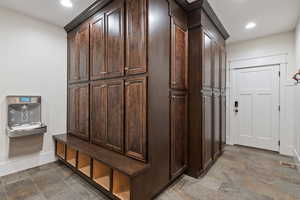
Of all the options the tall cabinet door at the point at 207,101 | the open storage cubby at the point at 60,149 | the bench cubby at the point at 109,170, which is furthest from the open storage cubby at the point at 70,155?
the tall cabinet door at the point at 207,101

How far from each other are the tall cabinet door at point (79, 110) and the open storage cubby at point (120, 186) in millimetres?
1083

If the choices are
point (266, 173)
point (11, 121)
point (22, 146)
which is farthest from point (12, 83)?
point (266, 173)

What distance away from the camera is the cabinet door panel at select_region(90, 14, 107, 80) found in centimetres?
226

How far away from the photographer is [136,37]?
1783 mm

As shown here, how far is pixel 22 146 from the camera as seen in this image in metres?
2.57

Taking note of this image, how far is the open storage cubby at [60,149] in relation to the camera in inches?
107

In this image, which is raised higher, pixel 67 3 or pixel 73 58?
pixel 67 3

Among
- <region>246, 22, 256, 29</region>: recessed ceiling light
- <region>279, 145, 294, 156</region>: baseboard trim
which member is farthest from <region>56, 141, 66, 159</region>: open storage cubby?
<region>279, 145, 294, 156</region>: baseboard trim

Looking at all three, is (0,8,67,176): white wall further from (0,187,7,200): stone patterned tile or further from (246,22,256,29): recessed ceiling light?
(246,22,256,29): recessed ceiling light

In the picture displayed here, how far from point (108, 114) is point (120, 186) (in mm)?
987

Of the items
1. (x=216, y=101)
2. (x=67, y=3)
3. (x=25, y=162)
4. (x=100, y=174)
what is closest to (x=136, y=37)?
(x=67, y=3)

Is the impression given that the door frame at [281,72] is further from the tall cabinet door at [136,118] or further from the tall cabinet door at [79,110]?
the tall cabinet door at [79,110]

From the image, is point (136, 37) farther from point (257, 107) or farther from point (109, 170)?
point (257, 107)

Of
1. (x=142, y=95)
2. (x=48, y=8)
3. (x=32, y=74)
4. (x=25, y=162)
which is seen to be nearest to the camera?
(x=142, y=95)
